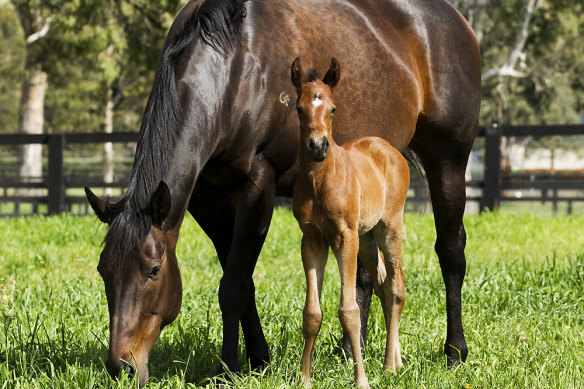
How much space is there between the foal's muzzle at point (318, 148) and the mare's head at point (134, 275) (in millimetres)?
592

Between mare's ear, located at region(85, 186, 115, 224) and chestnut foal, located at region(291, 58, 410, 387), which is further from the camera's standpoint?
mare's ear, located at region(85, 186, 115, 224)

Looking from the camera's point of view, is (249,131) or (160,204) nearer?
(160,204)

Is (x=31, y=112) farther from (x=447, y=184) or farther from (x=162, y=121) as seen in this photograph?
(x=162, y=121)

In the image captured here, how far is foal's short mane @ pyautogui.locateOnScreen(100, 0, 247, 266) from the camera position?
9.83ft

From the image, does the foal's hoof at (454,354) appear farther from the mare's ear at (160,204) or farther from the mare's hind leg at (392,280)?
the mare's ear at (160,204)

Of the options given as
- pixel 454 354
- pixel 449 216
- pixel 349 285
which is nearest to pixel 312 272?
pixel 349 285

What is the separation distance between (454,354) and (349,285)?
134 cm

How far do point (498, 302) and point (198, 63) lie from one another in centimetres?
285

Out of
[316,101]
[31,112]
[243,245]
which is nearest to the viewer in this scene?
[316,101]

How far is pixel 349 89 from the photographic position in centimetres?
400

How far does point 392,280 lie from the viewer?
3.51 meters

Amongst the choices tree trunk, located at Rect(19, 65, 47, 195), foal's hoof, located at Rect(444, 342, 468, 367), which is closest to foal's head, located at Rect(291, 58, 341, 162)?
foal's hoof, located at Rect(444, 342, 468, 367)

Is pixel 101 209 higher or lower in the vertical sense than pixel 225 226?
higher

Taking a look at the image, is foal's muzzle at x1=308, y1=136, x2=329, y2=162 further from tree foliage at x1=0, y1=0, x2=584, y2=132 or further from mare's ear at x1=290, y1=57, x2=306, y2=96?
tree foliage at x1=0, y1=0, x2=584, y2=132
